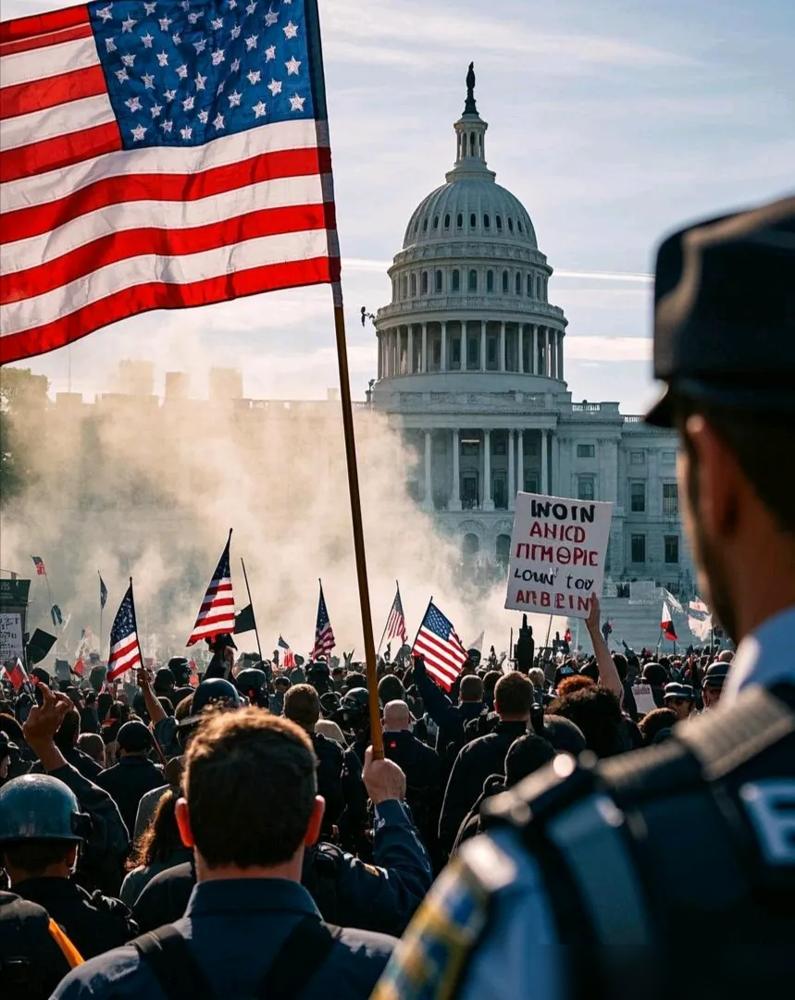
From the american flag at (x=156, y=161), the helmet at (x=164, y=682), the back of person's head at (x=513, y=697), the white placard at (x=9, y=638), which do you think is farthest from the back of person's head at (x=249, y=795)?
the white placard at (x=9, y=638)

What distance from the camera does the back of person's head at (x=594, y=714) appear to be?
661 centimetres

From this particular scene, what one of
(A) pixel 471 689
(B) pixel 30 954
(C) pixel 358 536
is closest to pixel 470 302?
(A) pixel 471 689

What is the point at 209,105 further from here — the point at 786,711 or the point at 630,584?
the point at 630,584

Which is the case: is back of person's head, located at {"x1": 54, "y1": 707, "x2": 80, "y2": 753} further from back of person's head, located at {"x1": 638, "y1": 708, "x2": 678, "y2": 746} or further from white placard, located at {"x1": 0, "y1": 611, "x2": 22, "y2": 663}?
white placard, located at {"x1": 0, "y1": 611, "x2": 22, "y2": 663}

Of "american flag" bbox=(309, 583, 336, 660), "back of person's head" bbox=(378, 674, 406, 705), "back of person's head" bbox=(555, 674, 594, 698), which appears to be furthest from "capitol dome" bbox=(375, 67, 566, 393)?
"back of person's head" bbox=(555, 674, 594, 698)

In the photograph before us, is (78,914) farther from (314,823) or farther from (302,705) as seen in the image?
(302,705)

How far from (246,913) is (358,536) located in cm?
287

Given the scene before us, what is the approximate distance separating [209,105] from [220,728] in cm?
506

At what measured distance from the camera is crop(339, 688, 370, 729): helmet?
10.5 metres

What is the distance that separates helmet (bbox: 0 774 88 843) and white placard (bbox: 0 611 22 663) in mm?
20599

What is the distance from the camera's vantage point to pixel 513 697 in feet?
23.2

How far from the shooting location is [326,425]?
9206 centimetres

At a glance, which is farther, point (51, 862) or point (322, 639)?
point (322, 639)

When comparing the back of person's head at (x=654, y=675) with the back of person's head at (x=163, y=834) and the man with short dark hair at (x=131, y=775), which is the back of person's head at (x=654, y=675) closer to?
the man with short dark hair at (x=131, y=775)
